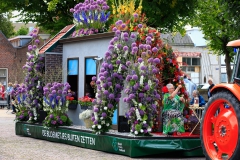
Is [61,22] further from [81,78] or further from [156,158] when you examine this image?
[156,158]

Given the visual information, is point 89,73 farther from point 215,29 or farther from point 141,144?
point 215,29

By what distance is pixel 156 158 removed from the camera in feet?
40.3

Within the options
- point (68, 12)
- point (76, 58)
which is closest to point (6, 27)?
point (68, 12)

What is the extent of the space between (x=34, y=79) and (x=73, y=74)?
1210mm

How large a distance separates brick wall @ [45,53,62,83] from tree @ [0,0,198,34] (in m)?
5.98

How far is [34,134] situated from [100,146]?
3.67m

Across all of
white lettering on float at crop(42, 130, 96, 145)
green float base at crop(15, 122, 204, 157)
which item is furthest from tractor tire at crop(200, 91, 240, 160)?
white lettering on float at crop(42, 130, 96, 145)

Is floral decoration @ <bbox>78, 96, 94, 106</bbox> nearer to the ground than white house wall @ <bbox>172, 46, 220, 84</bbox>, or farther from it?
nearer to the ground

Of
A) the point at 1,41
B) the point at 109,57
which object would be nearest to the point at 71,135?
the point at 109,57

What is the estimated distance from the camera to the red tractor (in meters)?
9.21

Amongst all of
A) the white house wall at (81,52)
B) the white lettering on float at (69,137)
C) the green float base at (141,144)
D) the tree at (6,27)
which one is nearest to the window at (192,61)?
the tree at (6,27)

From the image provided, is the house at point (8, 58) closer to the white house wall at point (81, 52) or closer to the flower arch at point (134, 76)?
the white house wall at point (81, 52)

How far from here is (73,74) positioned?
53.2 feet

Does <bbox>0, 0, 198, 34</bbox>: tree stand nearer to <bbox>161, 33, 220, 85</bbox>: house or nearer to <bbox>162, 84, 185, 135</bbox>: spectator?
<bbox>162, 84, 185, 135</bbox>: spectator
